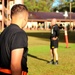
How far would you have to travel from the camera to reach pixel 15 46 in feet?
13.1

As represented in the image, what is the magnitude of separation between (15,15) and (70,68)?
8.46m

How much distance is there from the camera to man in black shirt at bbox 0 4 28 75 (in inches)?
157

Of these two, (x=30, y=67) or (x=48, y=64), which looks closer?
(x=30, y=67)

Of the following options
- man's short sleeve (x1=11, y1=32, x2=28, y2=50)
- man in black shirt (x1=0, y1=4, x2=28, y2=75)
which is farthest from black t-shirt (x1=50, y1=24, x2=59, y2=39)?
man's short sleeve (x1=11, y1=32, x2=28, y2=50)

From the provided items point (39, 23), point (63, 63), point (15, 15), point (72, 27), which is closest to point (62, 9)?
point (39, 23)

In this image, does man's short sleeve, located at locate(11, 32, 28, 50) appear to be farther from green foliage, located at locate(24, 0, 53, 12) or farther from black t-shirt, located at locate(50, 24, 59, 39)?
green foliage, located at locate(24, 0, 53, 12)

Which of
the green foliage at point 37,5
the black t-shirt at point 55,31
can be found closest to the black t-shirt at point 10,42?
the black t-shirt at point 55,31

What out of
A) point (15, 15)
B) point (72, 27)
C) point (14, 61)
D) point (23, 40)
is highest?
point (15, 15)

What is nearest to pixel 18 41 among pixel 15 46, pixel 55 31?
pixel 15 46

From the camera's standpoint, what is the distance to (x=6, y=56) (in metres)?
4.12

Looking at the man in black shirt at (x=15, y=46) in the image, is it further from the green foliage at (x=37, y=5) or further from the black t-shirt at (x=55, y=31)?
the green foliage at (x=37, y=5)

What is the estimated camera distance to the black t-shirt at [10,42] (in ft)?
13.2

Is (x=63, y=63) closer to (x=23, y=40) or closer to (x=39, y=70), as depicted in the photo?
(x=39, y=70)

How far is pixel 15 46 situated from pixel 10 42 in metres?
0.10
